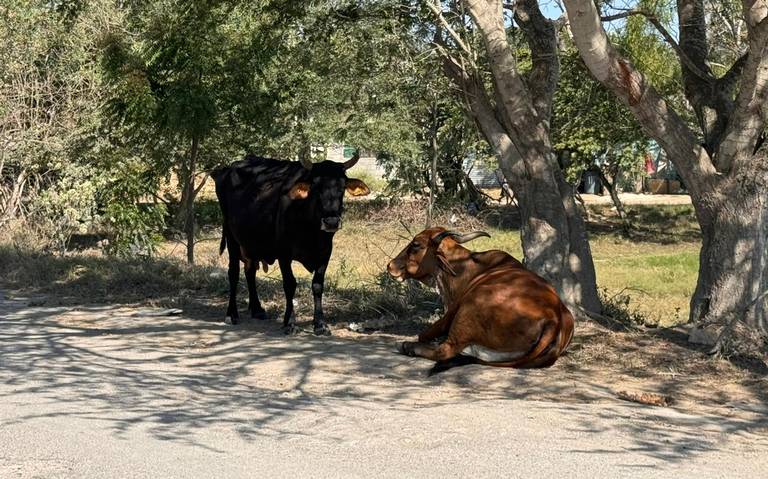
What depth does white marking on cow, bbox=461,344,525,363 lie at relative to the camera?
9195mm

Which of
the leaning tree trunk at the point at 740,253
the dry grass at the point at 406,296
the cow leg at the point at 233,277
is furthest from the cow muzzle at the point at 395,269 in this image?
the leaning tree trunk at the point at 740,253

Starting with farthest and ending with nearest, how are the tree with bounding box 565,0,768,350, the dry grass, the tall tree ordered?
the tall tree
the tree with bounding box 565,0,768,350
the dry grass

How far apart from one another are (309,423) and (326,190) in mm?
4206

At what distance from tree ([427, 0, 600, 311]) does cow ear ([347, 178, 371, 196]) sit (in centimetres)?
151

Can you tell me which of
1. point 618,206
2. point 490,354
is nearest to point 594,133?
point 618,206

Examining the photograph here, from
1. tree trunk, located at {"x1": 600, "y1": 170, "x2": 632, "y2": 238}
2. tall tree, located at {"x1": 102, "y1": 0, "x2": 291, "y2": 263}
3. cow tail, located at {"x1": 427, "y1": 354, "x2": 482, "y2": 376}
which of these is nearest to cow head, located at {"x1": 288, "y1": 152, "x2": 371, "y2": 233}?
cow tail, located at {"x1": 427, "y1": 354, "x2": 482, "y2": 376}

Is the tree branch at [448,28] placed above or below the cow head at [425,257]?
above

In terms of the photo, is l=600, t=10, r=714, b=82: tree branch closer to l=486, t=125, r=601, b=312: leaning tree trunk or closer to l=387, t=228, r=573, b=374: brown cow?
l=486, t=125, r=601, b=312: leaning tree trunk

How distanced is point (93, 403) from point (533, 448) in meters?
3.41

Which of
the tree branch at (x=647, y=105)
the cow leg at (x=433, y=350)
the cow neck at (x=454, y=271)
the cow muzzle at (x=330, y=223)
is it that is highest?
the tree branch at (x=647, y=105)

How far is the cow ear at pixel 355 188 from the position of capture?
11.6 m

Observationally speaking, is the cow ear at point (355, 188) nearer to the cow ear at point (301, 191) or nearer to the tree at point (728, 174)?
the cow ear at point (301, 191)

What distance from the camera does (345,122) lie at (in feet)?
98.1

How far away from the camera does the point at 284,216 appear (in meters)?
11.8
